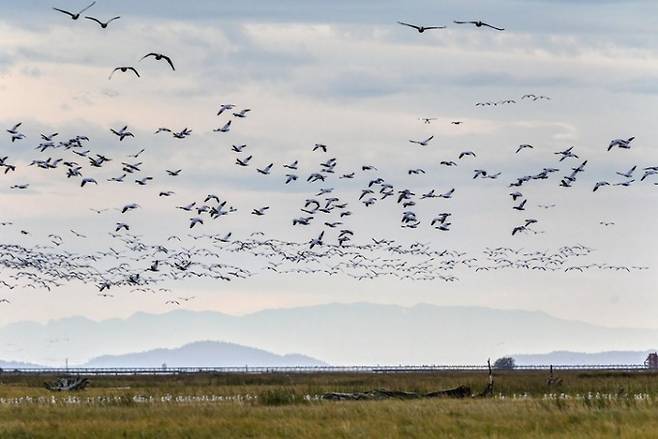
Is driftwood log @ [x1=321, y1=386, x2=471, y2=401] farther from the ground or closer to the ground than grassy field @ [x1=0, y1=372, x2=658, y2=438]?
farther from the ground

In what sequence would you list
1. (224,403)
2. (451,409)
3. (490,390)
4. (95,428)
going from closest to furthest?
(95,428) < (451,409) < (224,403) < (490,390)

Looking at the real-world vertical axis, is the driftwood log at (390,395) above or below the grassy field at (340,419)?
above

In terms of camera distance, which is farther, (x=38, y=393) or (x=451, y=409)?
(x=38, y=393)

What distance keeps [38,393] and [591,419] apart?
47319mm

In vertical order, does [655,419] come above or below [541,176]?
below

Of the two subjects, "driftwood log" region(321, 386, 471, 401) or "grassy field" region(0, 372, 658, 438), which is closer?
"grassy field" region(0, 372, 658, 438)

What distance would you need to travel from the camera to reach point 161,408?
6147 cm

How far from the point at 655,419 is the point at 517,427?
15.3ft

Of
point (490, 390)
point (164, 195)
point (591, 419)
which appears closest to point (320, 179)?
point (164, 195)

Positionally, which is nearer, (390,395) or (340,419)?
(340,419)

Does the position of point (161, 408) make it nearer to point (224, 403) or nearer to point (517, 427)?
point (224, 403)

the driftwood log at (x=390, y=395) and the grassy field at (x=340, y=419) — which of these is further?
the driftwood log at (x=390, y=395)

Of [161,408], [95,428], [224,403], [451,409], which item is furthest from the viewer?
[224,403]

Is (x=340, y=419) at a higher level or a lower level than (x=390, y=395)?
lower
